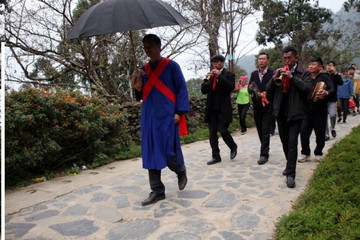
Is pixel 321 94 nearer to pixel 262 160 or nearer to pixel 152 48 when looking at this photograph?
pixel 262 160

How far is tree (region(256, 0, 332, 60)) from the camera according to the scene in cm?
2300

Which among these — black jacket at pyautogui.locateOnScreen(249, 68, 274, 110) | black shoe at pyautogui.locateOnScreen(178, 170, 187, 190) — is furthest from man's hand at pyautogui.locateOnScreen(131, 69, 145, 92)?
black jacket at pyautogui.locateOnScreen(249, 68, 274, 110)

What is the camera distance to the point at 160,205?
3.53 m

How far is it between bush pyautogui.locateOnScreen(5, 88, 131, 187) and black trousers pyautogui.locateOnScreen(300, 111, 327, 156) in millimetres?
3638

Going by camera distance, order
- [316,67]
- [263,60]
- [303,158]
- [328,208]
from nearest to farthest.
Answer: [328,208]
[263,60]
[303,158]
[316,67]

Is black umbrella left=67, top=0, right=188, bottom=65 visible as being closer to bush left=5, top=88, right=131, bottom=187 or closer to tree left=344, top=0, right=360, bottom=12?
bush left=5, top=88, right=131, bottom=187

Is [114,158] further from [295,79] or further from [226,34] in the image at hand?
[226,34]

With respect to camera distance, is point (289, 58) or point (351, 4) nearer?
point (289, 58)

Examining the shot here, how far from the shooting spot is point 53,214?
340 cm

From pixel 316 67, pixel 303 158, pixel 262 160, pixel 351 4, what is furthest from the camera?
pixel 351 4

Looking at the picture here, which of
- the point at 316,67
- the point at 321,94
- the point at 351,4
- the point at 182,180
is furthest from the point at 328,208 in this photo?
the point at 351,4

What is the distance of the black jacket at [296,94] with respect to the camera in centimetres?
407

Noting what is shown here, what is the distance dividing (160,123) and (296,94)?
195 cm

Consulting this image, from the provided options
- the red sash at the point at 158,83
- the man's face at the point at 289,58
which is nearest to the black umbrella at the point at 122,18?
the red sash at the point at 158,83
